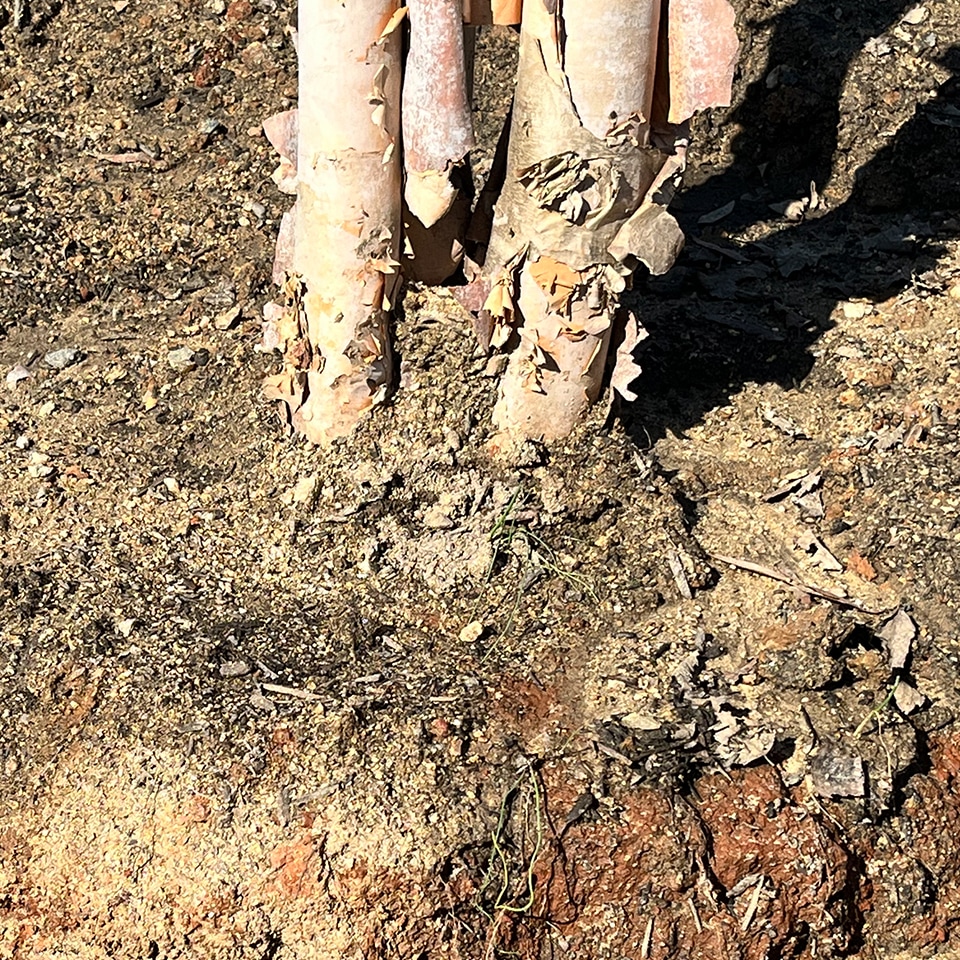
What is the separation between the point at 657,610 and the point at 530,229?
0.91 meters

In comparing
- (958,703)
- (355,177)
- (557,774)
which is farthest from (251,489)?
(958,703)

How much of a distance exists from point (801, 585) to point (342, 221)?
135 cm

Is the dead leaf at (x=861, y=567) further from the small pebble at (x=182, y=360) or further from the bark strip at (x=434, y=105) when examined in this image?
the small pebble at (x=182, y=360)

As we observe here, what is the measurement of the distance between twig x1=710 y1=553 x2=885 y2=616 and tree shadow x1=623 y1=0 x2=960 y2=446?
1.64 ft

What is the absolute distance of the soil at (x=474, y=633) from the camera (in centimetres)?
272

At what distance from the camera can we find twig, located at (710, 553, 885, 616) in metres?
3.16

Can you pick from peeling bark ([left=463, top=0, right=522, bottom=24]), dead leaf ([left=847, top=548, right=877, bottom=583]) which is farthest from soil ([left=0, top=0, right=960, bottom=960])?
peeling bark ([left=463, top=0, right=522, bottom=24])

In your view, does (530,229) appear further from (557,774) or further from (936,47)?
(936,47)

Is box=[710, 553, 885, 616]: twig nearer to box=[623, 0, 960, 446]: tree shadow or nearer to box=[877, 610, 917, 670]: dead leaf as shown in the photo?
box=[877, 610, 917, 670]: dead leaf

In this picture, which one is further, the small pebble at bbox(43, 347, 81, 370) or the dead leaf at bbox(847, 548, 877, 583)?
the small pebble at bbox(43, 347, 81, 370)

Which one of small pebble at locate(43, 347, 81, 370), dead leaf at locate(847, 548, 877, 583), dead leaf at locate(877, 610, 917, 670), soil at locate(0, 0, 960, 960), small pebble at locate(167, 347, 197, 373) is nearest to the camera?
soil at locate(0, 0, 960, 960)

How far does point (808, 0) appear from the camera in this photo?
17.0 feet

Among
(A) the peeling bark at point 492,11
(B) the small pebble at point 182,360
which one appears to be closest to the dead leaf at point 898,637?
(A) the peeling bark at point 492,11

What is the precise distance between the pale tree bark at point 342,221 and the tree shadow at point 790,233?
812mm
